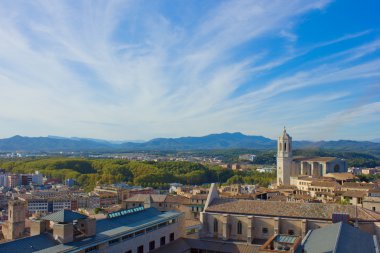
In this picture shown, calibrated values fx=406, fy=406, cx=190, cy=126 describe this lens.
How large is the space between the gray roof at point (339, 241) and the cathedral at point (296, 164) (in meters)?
64.4

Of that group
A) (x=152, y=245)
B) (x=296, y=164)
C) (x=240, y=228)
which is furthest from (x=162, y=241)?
(x=296, y=164)

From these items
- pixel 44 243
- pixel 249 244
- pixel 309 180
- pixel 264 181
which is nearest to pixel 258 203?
pixel 249 244

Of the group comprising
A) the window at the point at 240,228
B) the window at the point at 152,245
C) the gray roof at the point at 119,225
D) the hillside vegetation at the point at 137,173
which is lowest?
the hillside vegetation at the point at 137,173

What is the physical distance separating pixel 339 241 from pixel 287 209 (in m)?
11.4

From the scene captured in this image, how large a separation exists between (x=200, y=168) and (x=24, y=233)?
10142 centimetres

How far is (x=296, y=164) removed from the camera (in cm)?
9319

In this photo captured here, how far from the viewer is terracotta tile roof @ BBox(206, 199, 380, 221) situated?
30.5 metres

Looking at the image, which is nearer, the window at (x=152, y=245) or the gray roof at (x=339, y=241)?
the gray roof at (x=339, y=241)

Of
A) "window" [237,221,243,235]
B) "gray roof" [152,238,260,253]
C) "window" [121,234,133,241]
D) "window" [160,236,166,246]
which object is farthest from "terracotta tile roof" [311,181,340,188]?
"window" [121,234,133,241]

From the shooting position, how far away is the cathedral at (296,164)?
89456mm

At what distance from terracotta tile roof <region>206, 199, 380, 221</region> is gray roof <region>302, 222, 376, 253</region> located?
4.60m

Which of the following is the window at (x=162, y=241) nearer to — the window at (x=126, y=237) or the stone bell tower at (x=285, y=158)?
the window at (x=126, y=237)

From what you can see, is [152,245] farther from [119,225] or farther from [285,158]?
[285,158]

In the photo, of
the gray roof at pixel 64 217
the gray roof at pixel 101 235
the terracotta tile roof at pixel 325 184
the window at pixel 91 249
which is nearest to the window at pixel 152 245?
the gray roof at pixel 101 235
